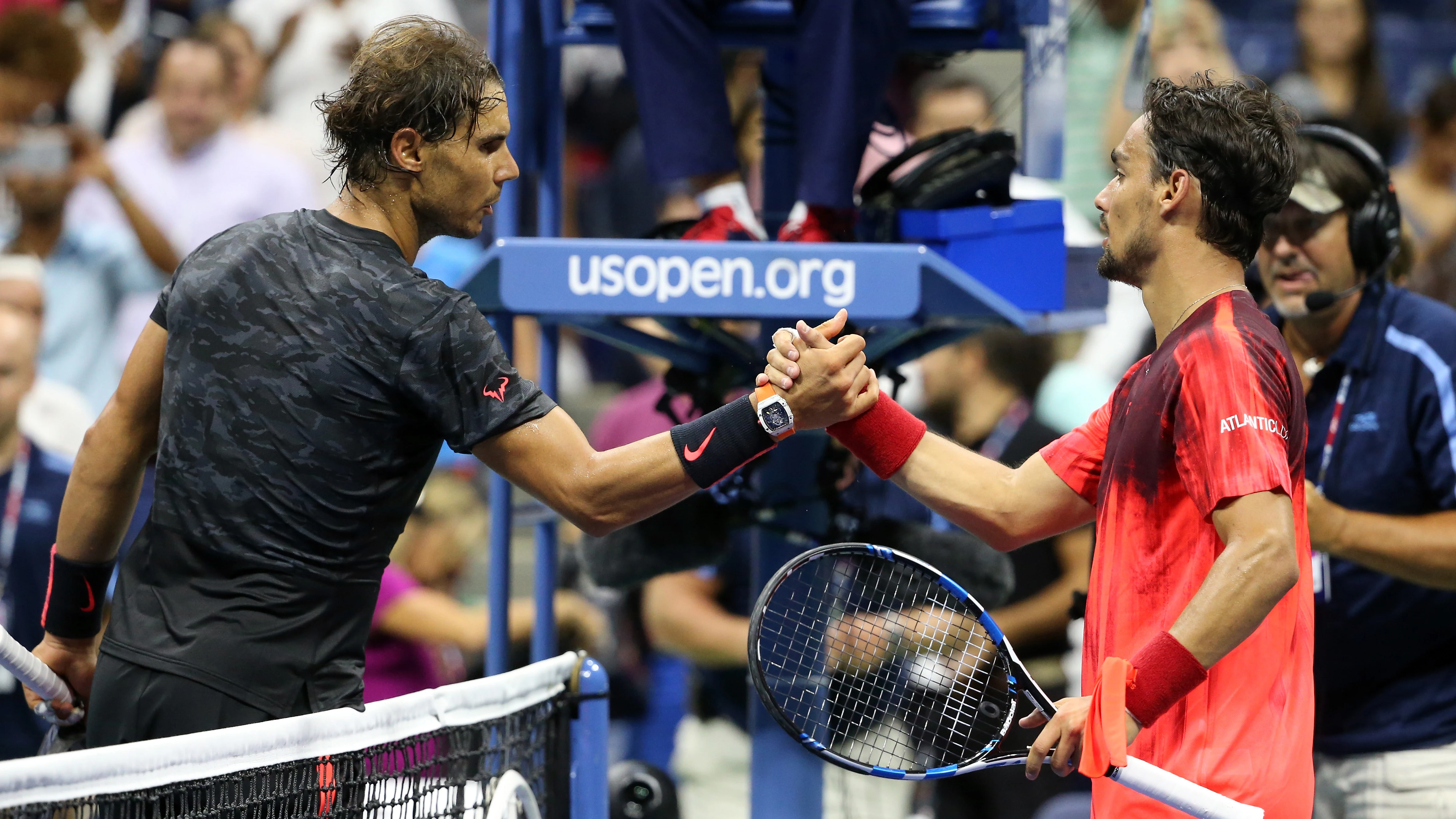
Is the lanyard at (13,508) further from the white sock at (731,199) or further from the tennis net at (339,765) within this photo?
the tennis net at (339,765)

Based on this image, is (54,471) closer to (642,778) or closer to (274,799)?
(642,778)

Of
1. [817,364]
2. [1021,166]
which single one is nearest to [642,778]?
[817,364]

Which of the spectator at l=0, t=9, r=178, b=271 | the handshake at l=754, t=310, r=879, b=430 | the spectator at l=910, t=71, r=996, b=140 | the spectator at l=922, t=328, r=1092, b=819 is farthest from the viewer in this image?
the spectator at l=0, t=9, r=178, b=271

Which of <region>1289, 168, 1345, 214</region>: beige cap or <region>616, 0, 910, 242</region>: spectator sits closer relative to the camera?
<region>616, 0, 910, 242</region>: spectator

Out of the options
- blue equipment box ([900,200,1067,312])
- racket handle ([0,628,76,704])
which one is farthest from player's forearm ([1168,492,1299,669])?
racket handle ([0,628,76,704])

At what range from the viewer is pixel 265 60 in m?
6.82

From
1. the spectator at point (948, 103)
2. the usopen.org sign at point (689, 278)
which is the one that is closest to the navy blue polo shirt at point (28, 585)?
the usopen.org sign at point (689, 278)

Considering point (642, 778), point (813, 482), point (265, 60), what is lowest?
point (642, 778)

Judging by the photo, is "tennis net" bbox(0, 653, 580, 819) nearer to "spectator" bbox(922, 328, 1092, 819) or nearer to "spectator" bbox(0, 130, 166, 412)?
"spectator" bbox(922, 328, 1092, 819)

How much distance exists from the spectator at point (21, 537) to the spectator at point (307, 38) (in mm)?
2509

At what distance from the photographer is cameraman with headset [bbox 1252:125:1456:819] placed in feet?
10.7

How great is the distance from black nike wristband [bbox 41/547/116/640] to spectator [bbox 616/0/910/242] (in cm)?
144

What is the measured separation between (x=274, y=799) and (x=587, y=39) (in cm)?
217

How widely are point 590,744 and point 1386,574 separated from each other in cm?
184
